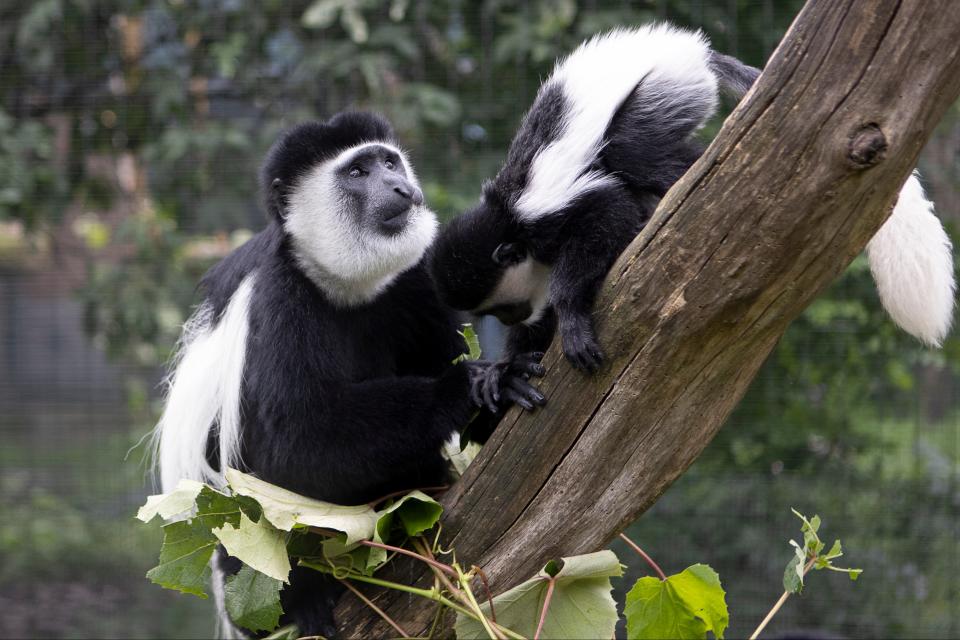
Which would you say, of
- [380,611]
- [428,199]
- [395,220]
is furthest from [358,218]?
[428,199]

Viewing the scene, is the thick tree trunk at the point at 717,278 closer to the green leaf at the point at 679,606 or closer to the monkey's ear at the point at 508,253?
the green leaf at the point at 679,606

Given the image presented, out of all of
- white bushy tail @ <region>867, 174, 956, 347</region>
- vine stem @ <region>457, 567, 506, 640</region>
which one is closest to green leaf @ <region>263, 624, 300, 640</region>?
vine stem @ <region>457, 567, 506, 640</region>

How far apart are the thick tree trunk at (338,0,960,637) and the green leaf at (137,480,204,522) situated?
296mm

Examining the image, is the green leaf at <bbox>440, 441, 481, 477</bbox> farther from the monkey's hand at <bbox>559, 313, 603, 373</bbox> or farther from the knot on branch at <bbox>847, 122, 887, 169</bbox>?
the knot on branch at <bbox>847, 122, 887, 169</bbox>

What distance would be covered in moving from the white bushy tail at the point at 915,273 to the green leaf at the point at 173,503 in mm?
878

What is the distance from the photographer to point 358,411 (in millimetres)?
1337

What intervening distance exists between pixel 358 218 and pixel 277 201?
135mm

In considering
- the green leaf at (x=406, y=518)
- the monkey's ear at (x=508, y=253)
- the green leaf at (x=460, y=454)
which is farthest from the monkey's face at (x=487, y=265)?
the green leaf at (x=406, y=518)

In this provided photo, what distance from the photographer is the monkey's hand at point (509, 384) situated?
1.14m

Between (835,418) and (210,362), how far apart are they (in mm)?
1868

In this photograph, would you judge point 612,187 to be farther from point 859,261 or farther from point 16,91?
point 16,91

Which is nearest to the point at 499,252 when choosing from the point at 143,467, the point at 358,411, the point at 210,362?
the point at 358,411

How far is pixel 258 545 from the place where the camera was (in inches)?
44.9

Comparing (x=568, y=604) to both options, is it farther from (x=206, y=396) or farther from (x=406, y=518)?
(x=206, y=396)
